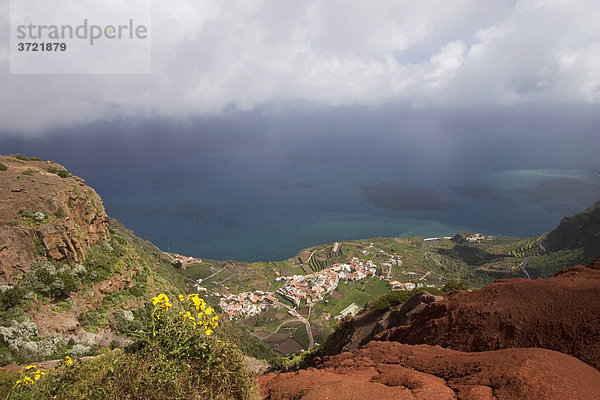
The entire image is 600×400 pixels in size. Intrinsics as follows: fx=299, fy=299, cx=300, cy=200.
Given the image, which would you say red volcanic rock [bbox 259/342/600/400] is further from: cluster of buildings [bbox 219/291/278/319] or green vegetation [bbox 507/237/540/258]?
green vegetation [bbox 507/237/540/258]

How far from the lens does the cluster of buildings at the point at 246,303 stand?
5850cm

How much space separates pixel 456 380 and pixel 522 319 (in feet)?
13.3

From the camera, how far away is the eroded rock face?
15.9m

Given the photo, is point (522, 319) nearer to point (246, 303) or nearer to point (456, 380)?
point (456, 380)

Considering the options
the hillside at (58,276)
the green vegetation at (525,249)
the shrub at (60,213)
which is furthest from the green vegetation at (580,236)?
the shrub at (60,213)

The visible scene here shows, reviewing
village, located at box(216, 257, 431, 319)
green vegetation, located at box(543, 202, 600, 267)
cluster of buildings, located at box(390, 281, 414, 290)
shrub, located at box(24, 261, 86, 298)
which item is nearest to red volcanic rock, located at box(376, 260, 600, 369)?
shrub, located at box(24, 261, 86, 298)

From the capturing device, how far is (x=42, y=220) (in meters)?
17.6

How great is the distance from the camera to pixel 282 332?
5488 centimetres

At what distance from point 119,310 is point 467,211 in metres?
130

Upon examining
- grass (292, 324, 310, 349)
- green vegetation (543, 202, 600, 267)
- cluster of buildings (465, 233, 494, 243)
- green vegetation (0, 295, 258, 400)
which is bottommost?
grass (292, 324, 310, 349)

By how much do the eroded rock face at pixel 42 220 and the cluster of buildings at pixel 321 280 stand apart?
4967 centimetres

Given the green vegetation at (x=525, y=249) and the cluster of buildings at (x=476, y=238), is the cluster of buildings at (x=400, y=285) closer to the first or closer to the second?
the green vegetation at (x=525, y=249)

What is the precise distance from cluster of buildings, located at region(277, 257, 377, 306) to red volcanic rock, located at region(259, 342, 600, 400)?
57352mm

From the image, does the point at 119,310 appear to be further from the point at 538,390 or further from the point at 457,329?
the point at 538,390
